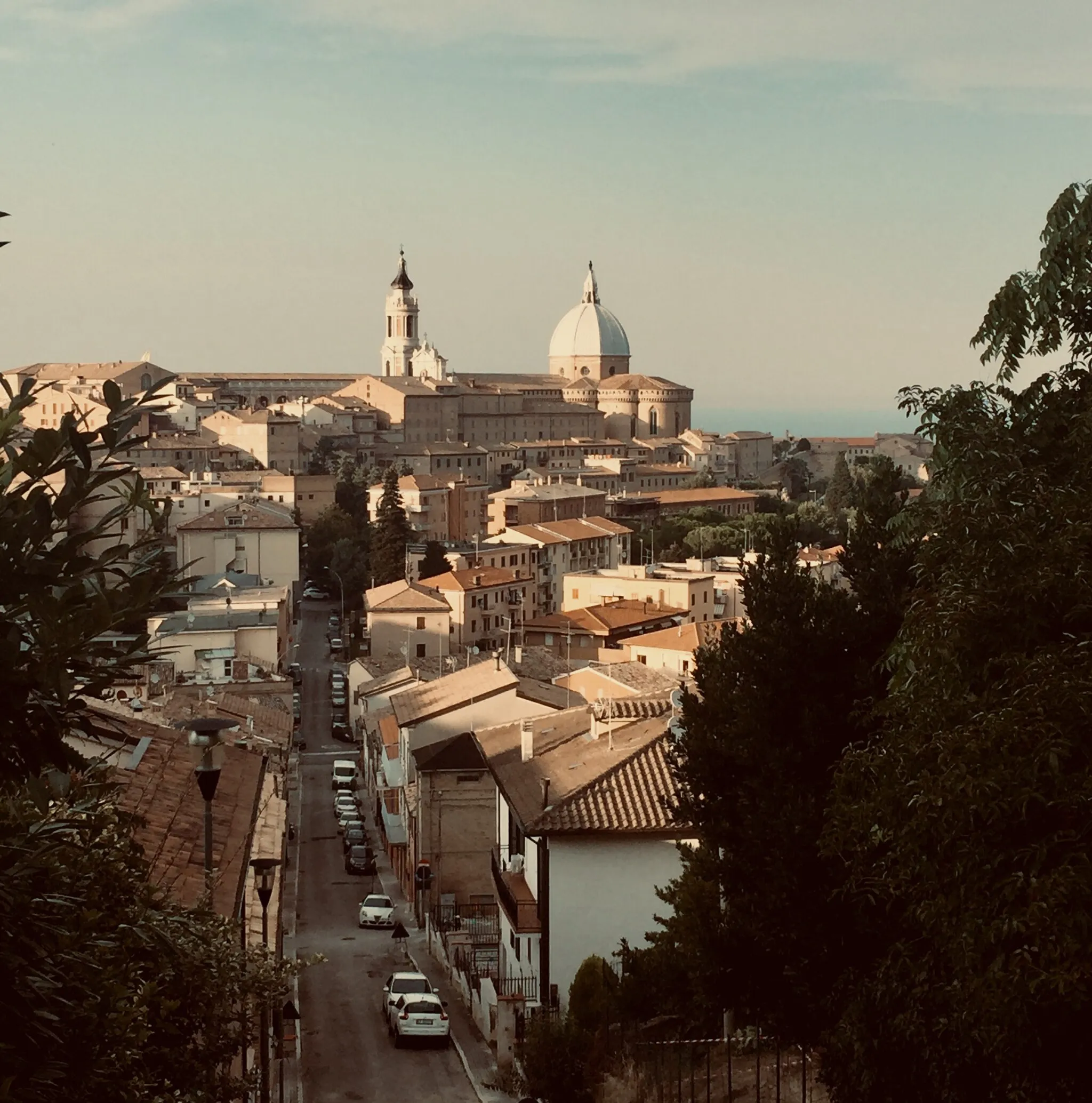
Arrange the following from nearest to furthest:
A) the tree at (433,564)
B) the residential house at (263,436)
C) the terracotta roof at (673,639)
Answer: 1. the terracotta roof at (673,639)
2. the tree at (433,564)
3. the residential house at (263,436)

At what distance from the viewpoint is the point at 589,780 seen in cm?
1478

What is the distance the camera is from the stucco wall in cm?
1380

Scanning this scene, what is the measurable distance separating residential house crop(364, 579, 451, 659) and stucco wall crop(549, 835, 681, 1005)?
31.4 m

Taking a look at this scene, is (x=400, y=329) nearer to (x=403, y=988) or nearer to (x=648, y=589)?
(x=648, y=589)

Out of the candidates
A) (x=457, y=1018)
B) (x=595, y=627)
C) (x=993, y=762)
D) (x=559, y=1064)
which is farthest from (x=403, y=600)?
(x=993, y=762)

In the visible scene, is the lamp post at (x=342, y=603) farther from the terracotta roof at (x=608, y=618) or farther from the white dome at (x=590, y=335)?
the white dome at (x=590, y=335)

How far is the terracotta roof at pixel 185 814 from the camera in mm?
8812

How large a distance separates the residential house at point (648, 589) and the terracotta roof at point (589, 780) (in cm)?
2980

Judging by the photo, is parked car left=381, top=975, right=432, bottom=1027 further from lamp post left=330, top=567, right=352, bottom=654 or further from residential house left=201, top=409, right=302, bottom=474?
residential house left=201, top=409, right=302, bottom=474

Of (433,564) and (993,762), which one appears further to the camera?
(433,564)

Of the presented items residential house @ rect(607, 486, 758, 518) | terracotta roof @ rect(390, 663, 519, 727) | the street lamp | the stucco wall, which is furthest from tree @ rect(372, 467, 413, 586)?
the stucco wall

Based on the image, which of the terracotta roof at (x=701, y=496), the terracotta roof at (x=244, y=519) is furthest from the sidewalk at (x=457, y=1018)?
the terracotta roof at (x=701, y=496)

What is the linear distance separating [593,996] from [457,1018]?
14.1 ft

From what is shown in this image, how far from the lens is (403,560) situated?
56.3 meters
